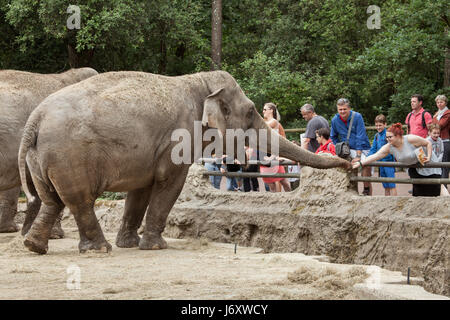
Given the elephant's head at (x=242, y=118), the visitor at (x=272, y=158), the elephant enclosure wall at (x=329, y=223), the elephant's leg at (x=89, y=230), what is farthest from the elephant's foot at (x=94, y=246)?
A: the visitor at (x=272, y=158)

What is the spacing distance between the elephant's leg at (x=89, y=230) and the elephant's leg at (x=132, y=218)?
89 centimetres

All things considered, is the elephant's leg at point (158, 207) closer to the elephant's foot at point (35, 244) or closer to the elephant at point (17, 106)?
the elephant's foot at point (35, 244)

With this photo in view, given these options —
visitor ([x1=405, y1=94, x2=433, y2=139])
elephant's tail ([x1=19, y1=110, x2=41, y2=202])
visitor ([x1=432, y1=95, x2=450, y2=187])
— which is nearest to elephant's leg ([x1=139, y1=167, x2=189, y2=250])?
elephant's tail ([x1=19, y1=110, x2=41, y2=202])

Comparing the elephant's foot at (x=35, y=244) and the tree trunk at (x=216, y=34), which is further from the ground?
the tree trunk at (x=216, y=34)

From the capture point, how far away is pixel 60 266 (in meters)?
7.73

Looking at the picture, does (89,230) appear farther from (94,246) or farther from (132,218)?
(132,218)

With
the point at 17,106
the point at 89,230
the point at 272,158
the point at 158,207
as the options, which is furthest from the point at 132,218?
the point at 272,158

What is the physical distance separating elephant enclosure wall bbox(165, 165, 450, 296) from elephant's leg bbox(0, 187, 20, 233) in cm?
245

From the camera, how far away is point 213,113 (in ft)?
30.8

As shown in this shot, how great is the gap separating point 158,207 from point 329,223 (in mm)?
2393

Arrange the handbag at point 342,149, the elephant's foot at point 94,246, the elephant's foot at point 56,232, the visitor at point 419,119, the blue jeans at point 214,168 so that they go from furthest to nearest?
the blue jeans at point 214,168 < the visitor at point 419,119 < the elephant's foot at point 56,232 < the handbag at point 342,149 < the elephant's foot at point 94,246

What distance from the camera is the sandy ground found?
6.00 metres

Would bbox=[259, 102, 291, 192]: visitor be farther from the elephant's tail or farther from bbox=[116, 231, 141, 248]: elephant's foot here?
the elephant's tail

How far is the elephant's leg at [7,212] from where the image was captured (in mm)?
12133
